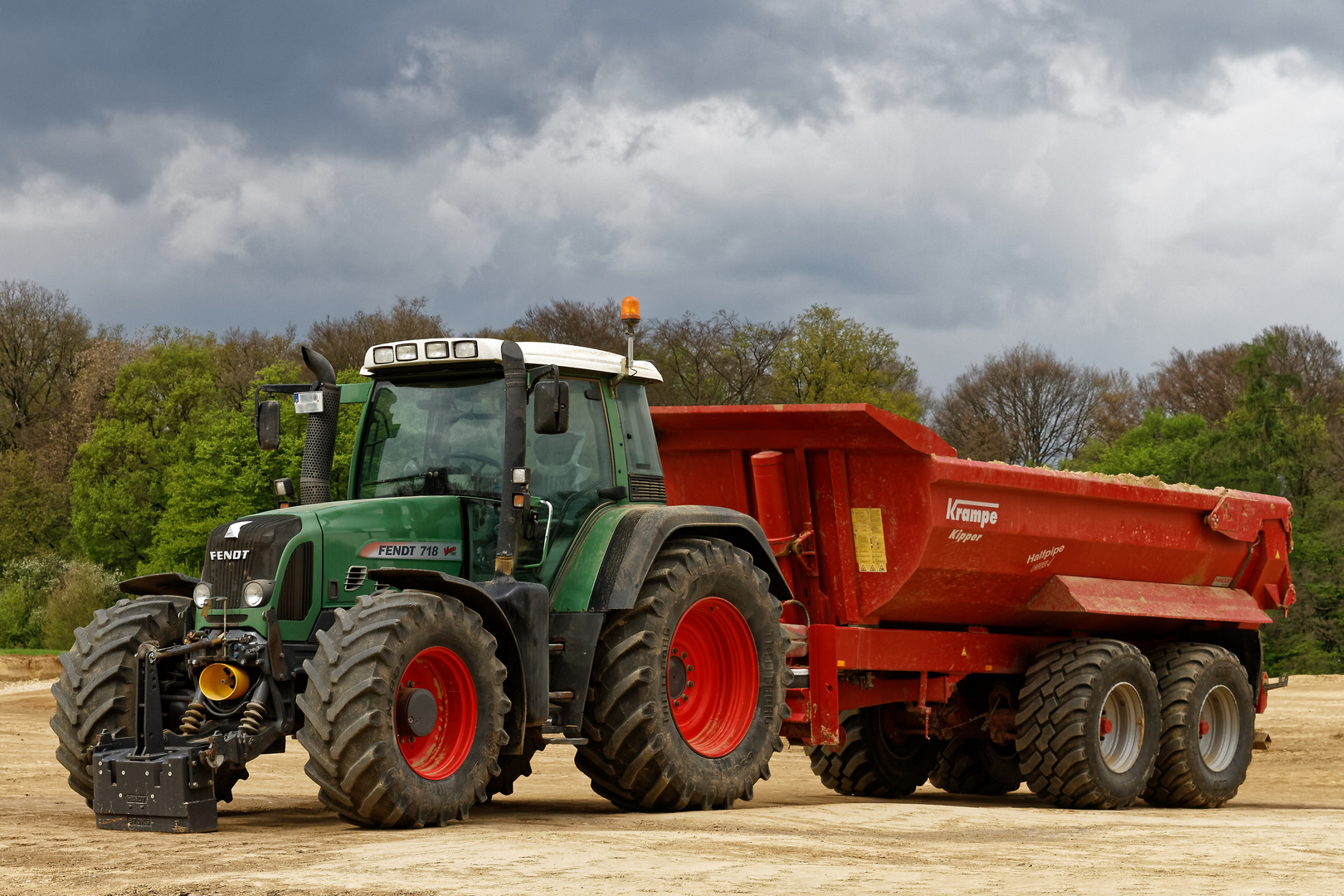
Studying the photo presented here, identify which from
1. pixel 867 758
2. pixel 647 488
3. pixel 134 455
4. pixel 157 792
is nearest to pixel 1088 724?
pixel 867 758

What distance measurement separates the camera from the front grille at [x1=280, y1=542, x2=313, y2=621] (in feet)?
25.9

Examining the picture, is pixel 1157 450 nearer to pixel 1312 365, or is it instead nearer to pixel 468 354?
pixel 1312 365

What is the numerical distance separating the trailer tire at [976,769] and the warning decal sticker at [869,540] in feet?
10.6

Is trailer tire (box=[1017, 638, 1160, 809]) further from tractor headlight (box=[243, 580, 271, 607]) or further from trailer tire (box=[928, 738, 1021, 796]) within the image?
tractor headlight (box=[243, 580, 271, 607])

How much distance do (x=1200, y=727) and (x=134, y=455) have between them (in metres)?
38.7

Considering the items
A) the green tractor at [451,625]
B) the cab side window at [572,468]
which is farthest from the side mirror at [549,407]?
the cab side window at [572,468]

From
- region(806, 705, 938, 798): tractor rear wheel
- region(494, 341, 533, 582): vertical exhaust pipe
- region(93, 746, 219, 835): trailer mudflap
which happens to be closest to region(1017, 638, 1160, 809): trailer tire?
region(806, 705, 938, 798): tractor rear wheel

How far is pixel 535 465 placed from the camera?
348 inches

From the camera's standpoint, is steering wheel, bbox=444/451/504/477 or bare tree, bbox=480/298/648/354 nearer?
steering wheel, bbox=444/451/504/477

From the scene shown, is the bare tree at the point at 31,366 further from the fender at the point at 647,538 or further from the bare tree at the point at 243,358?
the fender at the point at 647,538

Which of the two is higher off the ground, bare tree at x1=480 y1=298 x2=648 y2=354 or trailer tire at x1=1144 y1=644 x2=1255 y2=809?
bare tree at x1=480 y1=298 x2=648 y2=354

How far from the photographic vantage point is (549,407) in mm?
8078

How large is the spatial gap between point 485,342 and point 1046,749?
17.5 ft

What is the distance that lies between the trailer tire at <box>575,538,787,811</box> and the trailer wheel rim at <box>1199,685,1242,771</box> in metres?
4.83
